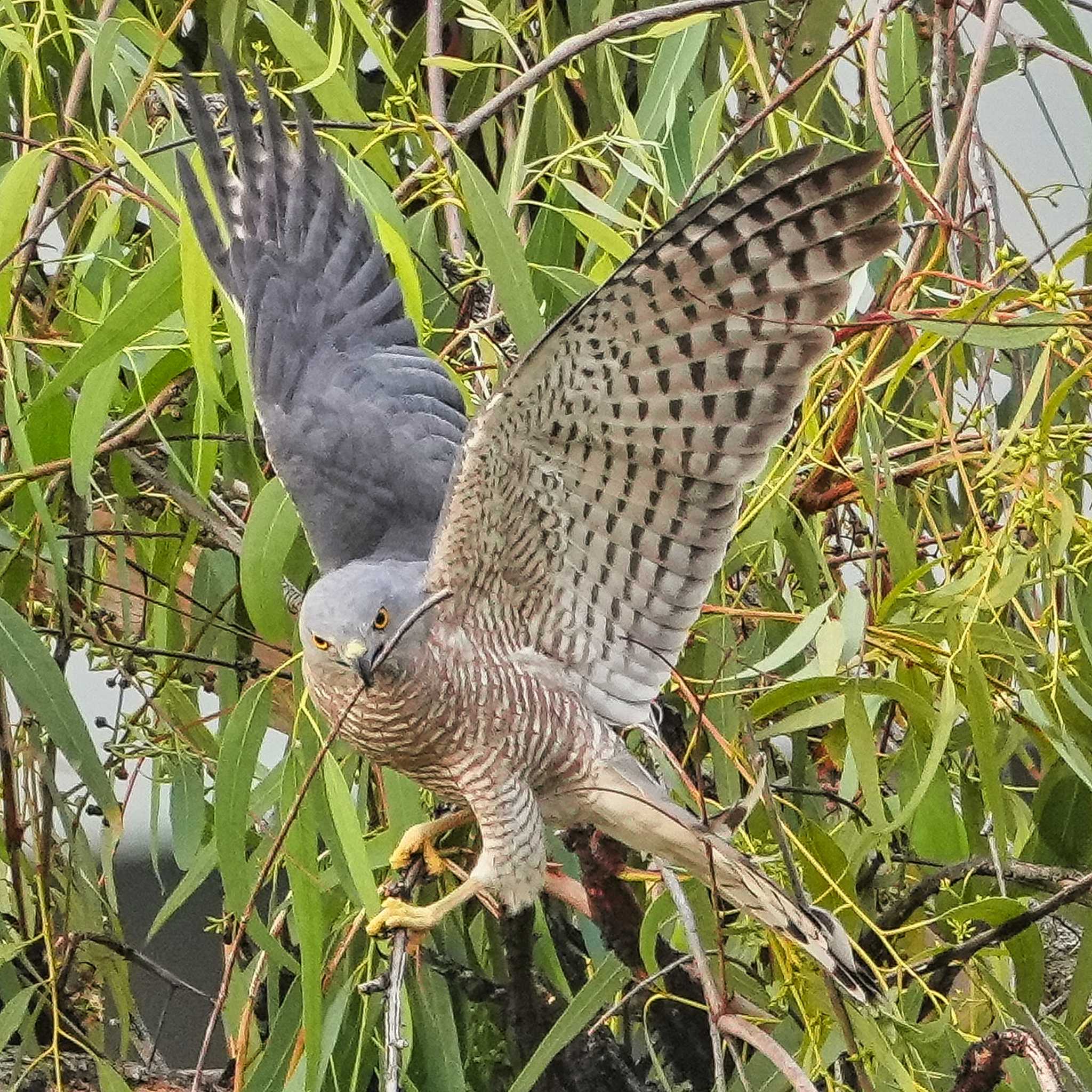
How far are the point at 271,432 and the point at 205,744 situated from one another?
416 millimetres

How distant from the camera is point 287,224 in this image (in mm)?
1158

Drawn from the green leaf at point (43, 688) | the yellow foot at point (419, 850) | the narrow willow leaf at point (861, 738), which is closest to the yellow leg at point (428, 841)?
the yellow foot at point (419, 850)

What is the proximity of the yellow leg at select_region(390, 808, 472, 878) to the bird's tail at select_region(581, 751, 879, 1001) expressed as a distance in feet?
0.35

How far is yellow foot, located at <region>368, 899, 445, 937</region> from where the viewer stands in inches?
40.7

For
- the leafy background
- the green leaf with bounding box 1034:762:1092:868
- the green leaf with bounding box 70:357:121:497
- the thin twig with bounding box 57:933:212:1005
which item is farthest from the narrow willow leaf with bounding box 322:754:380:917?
the green leaf with bounding box 1034:762:1092:868

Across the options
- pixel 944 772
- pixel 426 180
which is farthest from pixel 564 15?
pixel 944 772

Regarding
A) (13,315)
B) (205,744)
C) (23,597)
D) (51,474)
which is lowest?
(205,744)

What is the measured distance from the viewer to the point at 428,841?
120cm

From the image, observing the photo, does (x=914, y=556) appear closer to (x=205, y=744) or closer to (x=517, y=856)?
(x=517, y=856)

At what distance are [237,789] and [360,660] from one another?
146 millimetres

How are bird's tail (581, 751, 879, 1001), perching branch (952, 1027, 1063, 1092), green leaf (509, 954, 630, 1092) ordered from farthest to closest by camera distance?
1. green leaf (509, 954, 630, 1092)
2. bird's tail (581, 751, 879, 1001)
3. perching branch (952, 1027, 1063, 1092)

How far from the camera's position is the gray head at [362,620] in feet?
3.29

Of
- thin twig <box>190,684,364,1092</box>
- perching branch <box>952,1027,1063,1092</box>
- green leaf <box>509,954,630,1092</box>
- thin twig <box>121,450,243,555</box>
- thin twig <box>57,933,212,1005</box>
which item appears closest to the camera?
perching branch <box>952,1027,1063,1092</box>

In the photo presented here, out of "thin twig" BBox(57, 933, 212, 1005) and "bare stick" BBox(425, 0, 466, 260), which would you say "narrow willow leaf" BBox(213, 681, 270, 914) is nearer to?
"thin twig" BBox(57, 933, 212, 1005)
